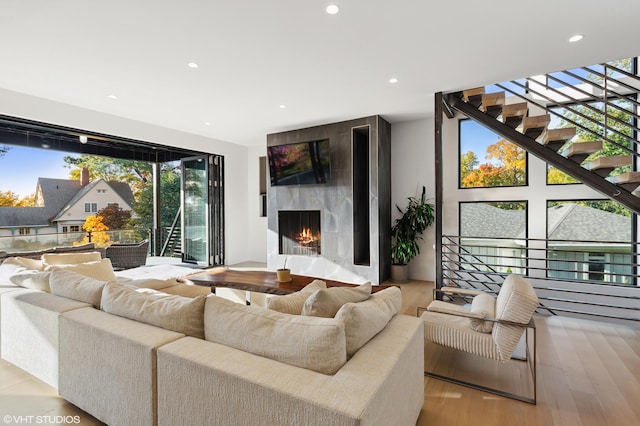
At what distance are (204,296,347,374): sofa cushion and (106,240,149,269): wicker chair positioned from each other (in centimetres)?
555

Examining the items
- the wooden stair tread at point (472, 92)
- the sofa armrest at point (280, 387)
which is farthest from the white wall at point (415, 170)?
the sofa armrest at point (280, 387)

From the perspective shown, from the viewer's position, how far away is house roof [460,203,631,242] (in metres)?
4.42

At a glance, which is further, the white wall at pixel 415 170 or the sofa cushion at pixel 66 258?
the white wall at pixel 415 170

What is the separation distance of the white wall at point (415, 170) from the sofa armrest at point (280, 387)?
4.21 m

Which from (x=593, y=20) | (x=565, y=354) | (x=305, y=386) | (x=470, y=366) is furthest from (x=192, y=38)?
(x=565, y=354)

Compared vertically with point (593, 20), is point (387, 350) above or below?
below

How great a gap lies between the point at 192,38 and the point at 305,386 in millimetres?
2974

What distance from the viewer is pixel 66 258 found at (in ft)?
11.7

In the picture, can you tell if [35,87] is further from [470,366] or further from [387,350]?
[470,366]

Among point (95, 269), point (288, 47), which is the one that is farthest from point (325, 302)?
point (95, 269)

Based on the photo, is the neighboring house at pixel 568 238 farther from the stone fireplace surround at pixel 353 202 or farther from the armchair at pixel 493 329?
the armchair at pixel 493 329

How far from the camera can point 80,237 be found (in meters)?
6.10

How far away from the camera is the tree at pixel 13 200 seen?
5.42 meters

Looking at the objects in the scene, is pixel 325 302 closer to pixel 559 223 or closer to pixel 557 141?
pixel 557 141
